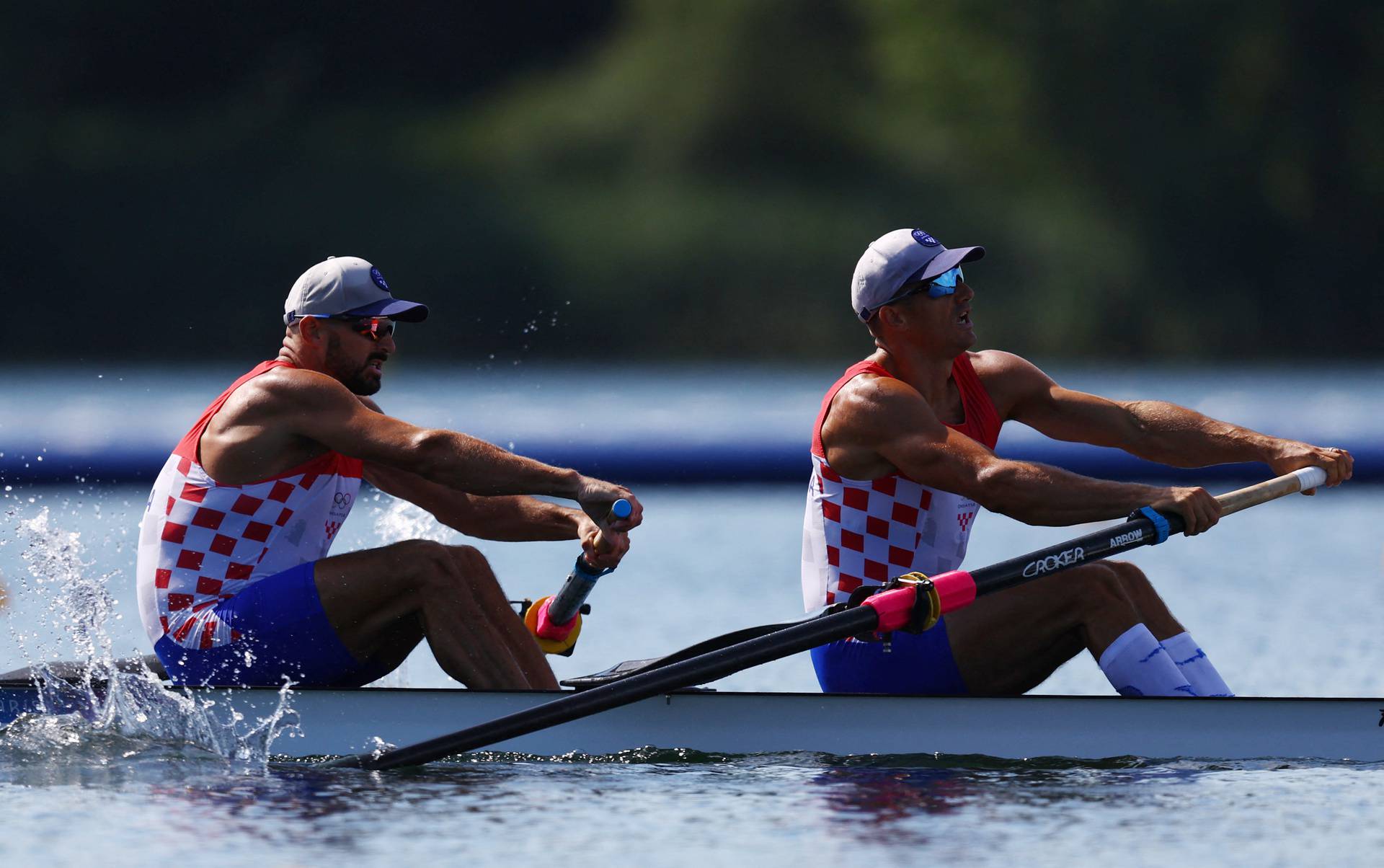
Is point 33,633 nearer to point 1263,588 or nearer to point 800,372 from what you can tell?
point 1263,588

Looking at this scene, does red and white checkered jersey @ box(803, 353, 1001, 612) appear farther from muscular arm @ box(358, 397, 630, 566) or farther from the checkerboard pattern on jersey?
muscular arm @ box(358, 397, 630, 566)

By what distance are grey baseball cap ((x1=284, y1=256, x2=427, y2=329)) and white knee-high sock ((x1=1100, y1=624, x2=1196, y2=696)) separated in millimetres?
2240

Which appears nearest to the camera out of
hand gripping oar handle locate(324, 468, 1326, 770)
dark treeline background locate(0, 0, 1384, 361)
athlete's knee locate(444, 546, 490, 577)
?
hand gripping oar handle locate(324, 468, 1326, 770)

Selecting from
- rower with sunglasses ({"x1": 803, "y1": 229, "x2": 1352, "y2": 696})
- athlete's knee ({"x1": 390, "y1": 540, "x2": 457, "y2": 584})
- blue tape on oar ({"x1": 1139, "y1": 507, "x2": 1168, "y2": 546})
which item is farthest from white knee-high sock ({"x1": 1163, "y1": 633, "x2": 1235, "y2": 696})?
athlete's knee ({"x1": 390, "y1": 540, "x2": 457, "y2": 584})

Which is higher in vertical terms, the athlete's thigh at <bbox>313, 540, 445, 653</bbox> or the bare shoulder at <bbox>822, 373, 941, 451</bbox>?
the bare shoulder at <bbox>822, 373, 941, 451</bbox>

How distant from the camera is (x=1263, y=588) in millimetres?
11859

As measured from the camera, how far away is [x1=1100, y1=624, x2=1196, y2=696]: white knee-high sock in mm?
5355

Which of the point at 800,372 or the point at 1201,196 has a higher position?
the point at 1201,196

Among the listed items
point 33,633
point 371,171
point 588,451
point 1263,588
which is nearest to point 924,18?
point 371,171

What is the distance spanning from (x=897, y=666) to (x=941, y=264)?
1.19 metres

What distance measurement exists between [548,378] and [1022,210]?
14205 mm

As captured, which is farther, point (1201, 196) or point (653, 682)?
point (1201, 196)

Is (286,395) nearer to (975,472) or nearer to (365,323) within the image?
(365,323)

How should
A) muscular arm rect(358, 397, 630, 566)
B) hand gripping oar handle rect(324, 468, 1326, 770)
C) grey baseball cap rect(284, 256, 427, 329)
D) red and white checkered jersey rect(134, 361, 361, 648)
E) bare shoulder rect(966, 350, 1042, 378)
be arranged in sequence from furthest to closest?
muscular arm rect(358, 397, 630, 566) < bare shoulder rect(966, 350, 1042, 378) < grey baseball cap rect(284, 256, 427, 329) < red and white checkered jersey rect(134, 361, 361, 648) < hand gripping oar handle rect(324, 468, 1326, 770)
